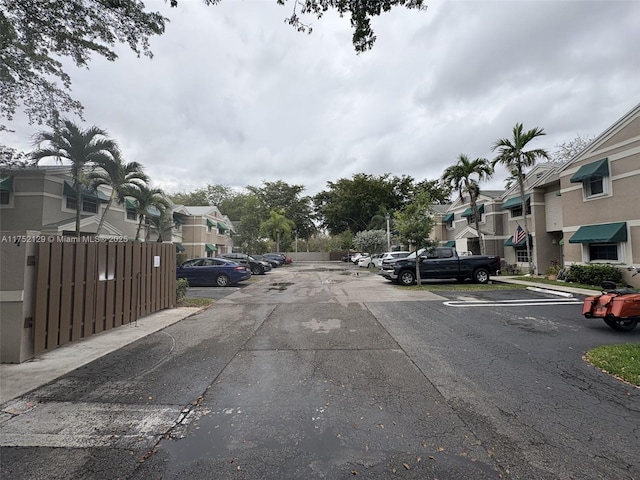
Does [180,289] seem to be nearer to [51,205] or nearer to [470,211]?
[51,205]

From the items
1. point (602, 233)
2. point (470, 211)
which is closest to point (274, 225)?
point (470, 211)

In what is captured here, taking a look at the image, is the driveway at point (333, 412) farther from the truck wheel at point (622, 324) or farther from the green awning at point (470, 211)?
the green awning at point (470, 211)

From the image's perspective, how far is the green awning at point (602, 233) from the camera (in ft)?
42.2

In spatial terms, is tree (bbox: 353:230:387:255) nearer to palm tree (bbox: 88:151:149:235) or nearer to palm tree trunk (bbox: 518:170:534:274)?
palm tree trunk (bbox: 518:170:534:274)

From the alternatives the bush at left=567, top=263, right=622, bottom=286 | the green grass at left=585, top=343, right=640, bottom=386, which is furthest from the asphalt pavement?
the bush at left=567, top=263, right=622, bottom=286

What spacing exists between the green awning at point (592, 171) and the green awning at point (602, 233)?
225cm

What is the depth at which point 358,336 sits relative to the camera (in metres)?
6.36

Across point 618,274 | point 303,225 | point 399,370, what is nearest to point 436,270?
point 618,274

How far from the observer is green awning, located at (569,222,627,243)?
12.9 metres

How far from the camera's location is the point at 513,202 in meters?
21.5

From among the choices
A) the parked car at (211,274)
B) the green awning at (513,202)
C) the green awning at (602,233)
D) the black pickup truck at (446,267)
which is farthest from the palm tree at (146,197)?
the green awning at (513,202)

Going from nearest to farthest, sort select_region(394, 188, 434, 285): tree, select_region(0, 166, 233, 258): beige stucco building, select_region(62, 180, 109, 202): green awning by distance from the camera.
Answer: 1. select_region(394, 188, 434, 285): tree
2. select_region(0, 166, 233, 258): beige stucco building
3. select_region(62, 180, 109, 202): green awning

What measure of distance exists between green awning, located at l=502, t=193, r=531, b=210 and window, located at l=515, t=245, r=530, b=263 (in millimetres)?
2976

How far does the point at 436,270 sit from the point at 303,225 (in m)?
45.3
